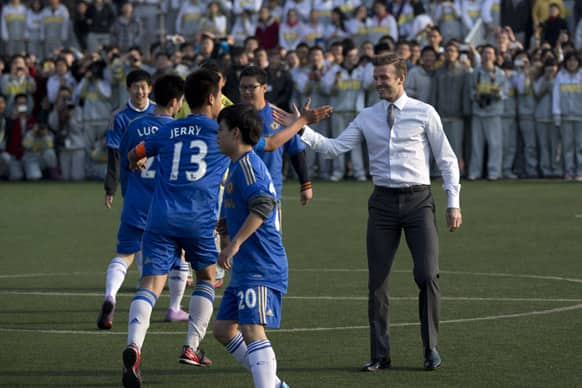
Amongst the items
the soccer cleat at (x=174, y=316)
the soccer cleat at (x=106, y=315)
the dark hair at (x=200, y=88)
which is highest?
the dark hair at (x=200, y=88)

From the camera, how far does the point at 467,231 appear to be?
61.0 feet

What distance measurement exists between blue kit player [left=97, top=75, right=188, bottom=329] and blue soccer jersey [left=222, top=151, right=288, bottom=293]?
7.93 ft

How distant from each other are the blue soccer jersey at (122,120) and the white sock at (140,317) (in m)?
3.30

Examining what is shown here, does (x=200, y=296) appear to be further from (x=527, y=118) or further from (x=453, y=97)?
(x=527, y=118)

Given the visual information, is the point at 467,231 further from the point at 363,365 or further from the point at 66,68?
the point at 66,68

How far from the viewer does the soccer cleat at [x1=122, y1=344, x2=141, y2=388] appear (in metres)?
8.70

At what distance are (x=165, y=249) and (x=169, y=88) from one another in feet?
5.42

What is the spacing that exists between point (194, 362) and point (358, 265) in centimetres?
618

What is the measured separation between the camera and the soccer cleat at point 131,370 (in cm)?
870

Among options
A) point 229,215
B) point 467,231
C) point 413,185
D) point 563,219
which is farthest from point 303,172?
point 563,219

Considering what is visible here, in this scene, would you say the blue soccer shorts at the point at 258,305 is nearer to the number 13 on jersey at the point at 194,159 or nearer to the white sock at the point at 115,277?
the number 13 on jersey at the point at 194,159

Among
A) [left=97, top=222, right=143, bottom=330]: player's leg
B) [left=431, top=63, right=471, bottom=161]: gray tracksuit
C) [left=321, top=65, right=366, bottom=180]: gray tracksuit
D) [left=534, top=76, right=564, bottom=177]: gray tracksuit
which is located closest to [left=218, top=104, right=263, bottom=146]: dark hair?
[left=97, top=222, right=143, bottom=330]: player's leg

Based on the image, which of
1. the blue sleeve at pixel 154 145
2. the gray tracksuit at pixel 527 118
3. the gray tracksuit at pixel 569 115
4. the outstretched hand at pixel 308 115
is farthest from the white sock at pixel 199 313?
the gray tracksuit at pixel 527 118

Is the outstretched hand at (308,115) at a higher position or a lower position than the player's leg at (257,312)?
higher
